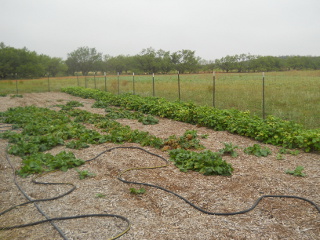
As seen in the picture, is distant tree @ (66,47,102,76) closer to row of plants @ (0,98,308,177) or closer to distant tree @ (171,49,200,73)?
distant tree @ (171,49,200,73)

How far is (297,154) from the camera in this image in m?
5.79

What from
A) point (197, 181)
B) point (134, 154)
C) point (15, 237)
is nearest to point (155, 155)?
point (134, 154)

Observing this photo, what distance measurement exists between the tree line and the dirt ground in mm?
47653

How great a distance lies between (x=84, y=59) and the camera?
90.9 meters

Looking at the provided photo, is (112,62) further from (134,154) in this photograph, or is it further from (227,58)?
(134,154)

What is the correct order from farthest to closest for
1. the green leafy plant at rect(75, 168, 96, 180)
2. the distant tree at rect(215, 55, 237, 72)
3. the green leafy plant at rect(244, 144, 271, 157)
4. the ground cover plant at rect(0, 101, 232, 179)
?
the distant tree at rect(215, 55, 237, 72) → the green leafy plant at rect(244, 144, 271, 157) → the ground cover plant at rect(0, 101, 232, 179) → the green leafy plant at rect(75, 168, 96, 180)

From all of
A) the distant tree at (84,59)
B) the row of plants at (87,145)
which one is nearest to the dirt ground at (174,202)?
the row of plants at (87,145)

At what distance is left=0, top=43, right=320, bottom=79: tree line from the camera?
176 ft

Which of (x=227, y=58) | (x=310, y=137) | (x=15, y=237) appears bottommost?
(x=15, y=237)

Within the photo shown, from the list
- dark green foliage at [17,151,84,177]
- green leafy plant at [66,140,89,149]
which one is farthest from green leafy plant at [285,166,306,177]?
green leafy plant at [66,140,89,149]

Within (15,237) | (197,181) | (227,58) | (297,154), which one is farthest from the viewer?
(227,58)

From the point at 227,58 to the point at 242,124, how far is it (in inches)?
2066

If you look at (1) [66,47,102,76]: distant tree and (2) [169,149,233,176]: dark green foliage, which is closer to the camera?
(2) [169,149,233,176]: dark green foliage

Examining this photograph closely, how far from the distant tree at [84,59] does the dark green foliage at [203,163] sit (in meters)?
87.3
